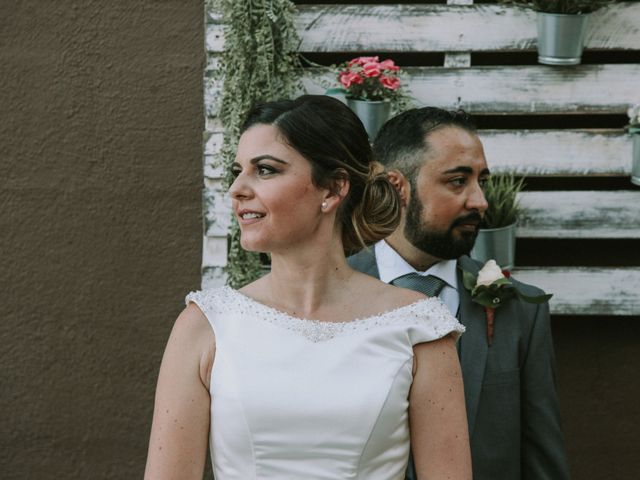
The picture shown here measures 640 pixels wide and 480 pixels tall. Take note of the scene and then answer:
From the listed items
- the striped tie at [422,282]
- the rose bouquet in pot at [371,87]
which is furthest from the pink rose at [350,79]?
the striped tie at [422,282]

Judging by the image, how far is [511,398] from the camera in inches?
119

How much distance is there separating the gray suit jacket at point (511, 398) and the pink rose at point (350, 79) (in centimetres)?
142

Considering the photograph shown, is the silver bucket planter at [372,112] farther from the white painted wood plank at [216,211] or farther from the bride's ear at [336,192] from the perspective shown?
the bride's ear at [336,192]

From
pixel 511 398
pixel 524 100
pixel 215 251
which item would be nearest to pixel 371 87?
pixel 524 100

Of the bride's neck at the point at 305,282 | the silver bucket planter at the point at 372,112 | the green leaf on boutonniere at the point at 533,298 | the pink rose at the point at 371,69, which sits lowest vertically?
the green leaf on boutonniere at the point at 533,298

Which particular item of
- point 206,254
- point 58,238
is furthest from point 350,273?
point 58,238

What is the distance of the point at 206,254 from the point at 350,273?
2158mm

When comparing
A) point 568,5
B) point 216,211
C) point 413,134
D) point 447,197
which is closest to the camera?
point 447,197

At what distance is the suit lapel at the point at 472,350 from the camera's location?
9.82ft

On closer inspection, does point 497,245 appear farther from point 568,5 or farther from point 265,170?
point 265,170

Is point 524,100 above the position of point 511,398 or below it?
above

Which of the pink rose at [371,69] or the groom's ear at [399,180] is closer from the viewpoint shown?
the groom's ear at [399,180]

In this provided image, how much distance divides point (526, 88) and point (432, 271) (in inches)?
63.3

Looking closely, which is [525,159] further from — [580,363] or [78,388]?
[78,388]
